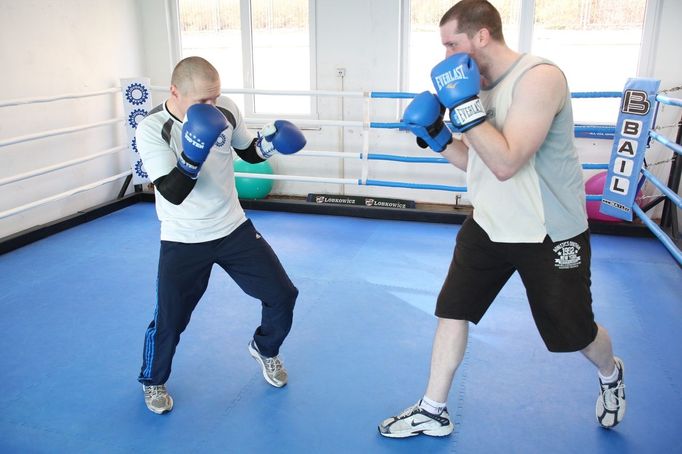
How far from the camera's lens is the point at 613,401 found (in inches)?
74.4

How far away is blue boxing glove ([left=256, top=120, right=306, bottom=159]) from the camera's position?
2082 millimetres

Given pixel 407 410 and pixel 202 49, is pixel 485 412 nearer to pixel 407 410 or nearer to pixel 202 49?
pixel 407 410

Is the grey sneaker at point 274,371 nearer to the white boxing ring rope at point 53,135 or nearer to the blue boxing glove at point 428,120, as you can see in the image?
the blue boxing glove at point 428,120

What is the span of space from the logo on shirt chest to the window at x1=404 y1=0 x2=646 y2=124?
3.20 m

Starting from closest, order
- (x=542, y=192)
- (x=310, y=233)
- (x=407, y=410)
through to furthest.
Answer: (x=542, y=192)
(x=407, y=410)
(x=310, y=233)

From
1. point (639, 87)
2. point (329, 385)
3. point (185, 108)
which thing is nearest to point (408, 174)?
point (639, 87)

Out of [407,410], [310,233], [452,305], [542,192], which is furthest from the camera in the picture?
[310,233]

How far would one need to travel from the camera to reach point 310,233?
13.6 feet

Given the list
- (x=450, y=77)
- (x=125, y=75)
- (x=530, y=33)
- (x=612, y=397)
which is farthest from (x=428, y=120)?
(x=125, y=75)

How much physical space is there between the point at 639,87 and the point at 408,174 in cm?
190

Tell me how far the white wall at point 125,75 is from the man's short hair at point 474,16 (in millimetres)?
A: 3224

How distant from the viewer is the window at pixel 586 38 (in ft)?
13.9

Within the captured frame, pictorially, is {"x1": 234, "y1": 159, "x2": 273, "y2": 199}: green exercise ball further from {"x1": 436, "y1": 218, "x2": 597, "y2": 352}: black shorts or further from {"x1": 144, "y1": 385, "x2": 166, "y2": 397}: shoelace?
{"x1": 436, "y1": 218, "x2": 597, "y2": 352}: black shorts

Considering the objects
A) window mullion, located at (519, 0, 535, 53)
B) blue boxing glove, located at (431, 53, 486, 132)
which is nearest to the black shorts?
blue boxing glove, located at (431, 53, 486, 132)
